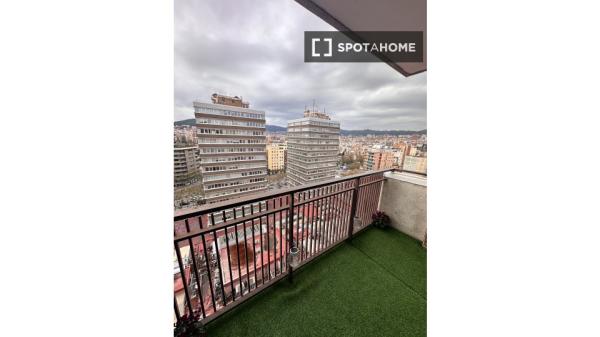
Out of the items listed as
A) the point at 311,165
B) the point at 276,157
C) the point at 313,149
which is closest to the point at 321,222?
the point at 311,165

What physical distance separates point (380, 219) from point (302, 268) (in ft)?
5.19

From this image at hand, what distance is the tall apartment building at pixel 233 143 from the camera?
10828 millimetres

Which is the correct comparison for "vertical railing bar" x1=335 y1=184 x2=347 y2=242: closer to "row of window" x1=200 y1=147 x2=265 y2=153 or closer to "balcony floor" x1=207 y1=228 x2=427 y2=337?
"balcony floor" x1=207 y1=228 x2=427 y2=337

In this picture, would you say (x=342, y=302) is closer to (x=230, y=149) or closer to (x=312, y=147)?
(x=312, y=147)

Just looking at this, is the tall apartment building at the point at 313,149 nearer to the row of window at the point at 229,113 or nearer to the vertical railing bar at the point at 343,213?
the vertical railing bar at the point at 343,213

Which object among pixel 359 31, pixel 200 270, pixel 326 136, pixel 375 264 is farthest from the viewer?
pixel 326 136

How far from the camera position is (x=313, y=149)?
7.64m

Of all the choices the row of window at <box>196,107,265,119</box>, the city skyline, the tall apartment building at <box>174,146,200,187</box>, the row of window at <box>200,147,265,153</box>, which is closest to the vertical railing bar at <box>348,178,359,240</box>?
the city skyline

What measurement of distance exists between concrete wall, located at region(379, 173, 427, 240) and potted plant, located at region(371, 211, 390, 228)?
0.31 feet
